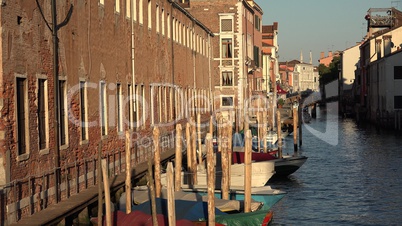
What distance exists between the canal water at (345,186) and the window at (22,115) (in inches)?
301

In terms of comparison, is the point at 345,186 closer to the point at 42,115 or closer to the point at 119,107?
the point at 119,107

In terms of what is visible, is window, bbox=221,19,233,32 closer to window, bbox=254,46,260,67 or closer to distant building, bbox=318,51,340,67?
window, bbox=254,46,260,67

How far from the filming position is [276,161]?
2533 centimetres

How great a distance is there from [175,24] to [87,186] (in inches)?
Result: 686

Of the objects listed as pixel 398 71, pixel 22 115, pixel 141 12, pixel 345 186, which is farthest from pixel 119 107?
pixel 398 71

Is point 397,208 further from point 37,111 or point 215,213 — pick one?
point 37,111

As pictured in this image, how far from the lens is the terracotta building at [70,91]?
1268 cm

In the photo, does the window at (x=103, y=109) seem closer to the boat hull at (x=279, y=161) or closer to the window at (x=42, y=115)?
the window at (x=42, y=115)

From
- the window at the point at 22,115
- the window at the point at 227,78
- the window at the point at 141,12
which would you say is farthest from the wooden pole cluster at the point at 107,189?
the window at the point at 227,78

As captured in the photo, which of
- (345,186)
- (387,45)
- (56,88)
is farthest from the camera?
(387,45)

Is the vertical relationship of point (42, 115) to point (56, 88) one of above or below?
below

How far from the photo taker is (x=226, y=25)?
168ft

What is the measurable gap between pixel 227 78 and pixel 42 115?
37.2 m

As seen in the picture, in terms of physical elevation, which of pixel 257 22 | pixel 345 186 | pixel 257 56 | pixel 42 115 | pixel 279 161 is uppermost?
pixel 257 22
